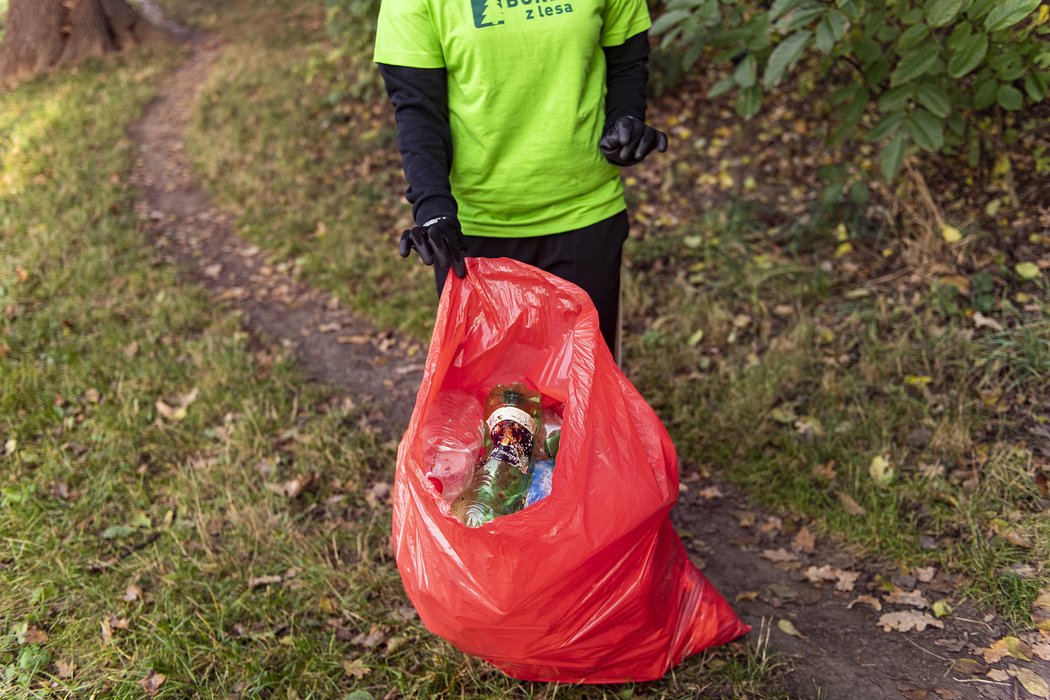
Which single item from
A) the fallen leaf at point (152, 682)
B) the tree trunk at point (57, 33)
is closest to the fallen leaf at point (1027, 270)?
the fallen leaf at point (152, 682)

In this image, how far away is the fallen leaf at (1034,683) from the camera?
1.84 metres

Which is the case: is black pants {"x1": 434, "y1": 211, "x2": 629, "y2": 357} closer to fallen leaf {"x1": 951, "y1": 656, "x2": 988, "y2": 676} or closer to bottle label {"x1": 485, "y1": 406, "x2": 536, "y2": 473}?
bottle label {"x1": 485, "y1": 406, "x2": 536, "y2": 473}

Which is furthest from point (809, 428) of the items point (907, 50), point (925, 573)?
point (907, 50)

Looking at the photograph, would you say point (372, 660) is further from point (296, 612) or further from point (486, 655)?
point (486, 655)

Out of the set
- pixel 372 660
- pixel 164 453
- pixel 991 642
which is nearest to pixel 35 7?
pixel 164 453

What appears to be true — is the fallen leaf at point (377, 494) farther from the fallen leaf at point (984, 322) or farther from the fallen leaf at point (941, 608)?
the fallen leaf at point (984, 322)

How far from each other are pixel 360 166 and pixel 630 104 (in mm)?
3916

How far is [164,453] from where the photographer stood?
3.02 m

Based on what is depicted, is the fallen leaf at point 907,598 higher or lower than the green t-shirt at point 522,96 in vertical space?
lower

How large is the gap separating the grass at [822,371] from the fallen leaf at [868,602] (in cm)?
15

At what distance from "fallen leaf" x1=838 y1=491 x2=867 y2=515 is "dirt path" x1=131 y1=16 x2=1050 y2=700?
15 centimetres

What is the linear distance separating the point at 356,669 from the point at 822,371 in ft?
6.82

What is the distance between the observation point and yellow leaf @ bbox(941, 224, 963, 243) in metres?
3.18

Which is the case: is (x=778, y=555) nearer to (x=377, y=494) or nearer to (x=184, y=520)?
(x=377, y=494)
